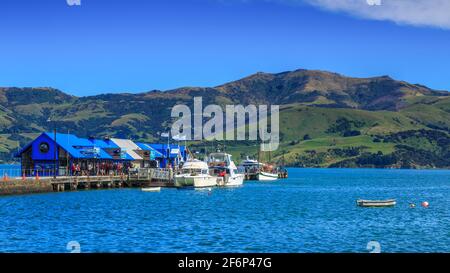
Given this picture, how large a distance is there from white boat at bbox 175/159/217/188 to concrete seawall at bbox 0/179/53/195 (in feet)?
94.4

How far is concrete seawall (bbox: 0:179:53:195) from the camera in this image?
85.1m

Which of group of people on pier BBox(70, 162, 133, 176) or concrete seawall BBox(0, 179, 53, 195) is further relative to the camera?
group of people on pier BBox(70, 162, 133, 176)

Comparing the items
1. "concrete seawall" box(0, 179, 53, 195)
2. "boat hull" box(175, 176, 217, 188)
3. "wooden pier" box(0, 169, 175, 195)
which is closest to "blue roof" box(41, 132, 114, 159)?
"wooden pier" box(0, 169, 175, 195)

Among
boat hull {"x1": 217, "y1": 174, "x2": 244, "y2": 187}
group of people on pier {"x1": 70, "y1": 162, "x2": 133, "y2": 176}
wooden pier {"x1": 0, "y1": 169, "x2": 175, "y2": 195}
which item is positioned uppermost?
group of people on pier {"x1": 70, "y1": 162, "x2": 133, "y2": 176}

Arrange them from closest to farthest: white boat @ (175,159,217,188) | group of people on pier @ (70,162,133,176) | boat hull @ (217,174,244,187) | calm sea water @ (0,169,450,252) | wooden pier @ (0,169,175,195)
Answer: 1. calm sea water @ (0,169,450,252)
2. wooden pier @ (0,169,175,195)
3. group of people on pier @ (70,162,133,176)
4. white boat @ (175,159,217,188)
5. boat hull @ (217,174,244,187)

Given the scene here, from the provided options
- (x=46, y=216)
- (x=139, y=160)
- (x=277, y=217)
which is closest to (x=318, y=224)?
(x=277, y=217)

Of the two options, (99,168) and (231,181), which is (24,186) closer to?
(99,168)

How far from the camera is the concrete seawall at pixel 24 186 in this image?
8512 centimetres

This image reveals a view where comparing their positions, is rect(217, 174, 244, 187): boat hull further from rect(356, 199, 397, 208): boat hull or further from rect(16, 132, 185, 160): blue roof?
rect(356, 199, 397, 208): boat hull

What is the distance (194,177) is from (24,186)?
3731cm

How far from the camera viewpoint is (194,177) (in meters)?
119
